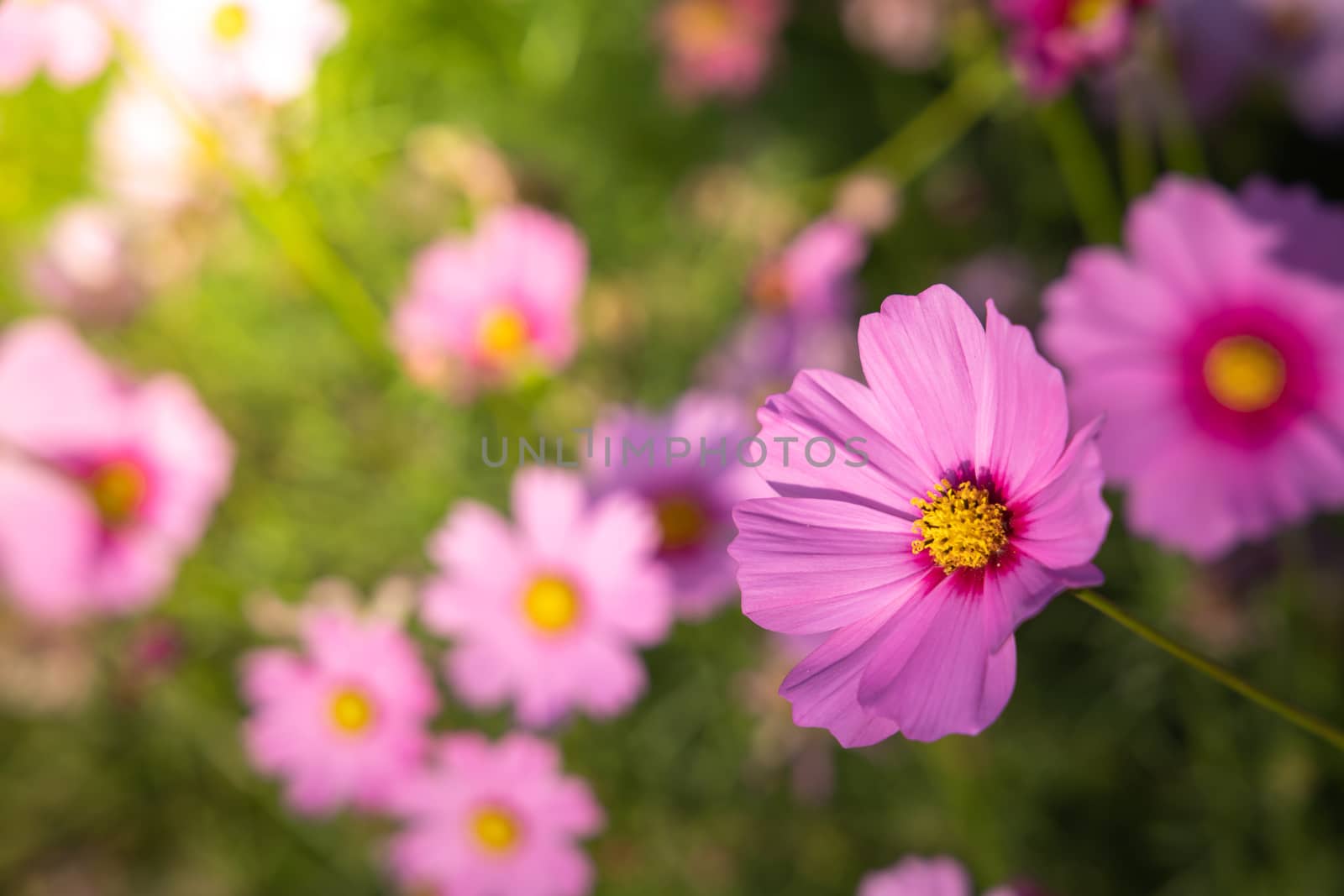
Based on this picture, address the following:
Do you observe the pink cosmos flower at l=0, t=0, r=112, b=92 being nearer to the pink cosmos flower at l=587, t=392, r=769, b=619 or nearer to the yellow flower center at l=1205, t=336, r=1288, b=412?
the pink cosmos flower at l=587, t=392, r=769, b=619

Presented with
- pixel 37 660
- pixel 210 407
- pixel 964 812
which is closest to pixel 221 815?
pixel 37 660

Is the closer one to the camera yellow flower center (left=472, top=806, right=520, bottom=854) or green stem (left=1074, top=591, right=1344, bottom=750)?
green stem (left=1074, top=591, right=1344, bottom=750)

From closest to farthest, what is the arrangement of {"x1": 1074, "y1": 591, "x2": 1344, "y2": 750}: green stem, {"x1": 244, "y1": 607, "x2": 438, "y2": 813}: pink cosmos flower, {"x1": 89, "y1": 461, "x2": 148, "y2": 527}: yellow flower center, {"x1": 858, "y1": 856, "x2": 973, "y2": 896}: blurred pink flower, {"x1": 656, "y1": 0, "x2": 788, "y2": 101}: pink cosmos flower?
{"x1": 1074, "y1": 591, "x2": 1344, "y2": 750}: green stem → {"x1": 858, "y1": 856, "x2": 973, "y2": 896}: blurred pink flower → {"x1": 244, "y1": 607, "x2": 438, "y2": 813}: pink cosmos flower → {"x1": 89, "y1": 461, "x2": 148, "y2": 527}: yellow flower center → {"x1": 656, "y1": 0, "x2": 788, "y2": 101}: pink cosmos flower

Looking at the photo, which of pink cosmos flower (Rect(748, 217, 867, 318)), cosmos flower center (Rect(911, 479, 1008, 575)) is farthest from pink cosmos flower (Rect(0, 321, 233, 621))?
cosmos flower center (Rect(911, 479, 1008, 575))

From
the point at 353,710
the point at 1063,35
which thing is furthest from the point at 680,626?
the point at 1063,35

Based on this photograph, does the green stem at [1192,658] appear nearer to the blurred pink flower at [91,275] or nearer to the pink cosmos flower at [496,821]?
the pink cosmos flower at [496,821]

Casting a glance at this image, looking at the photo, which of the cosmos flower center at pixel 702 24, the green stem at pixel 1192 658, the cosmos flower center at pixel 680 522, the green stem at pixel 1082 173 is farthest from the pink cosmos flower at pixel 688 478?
the cosmos flower center at pixel 702 24

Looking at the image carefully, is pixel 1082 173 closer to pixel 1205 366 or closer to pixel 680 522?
pixel 1205 366

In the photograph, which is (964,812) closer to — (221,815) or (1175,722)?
(1175,722)
